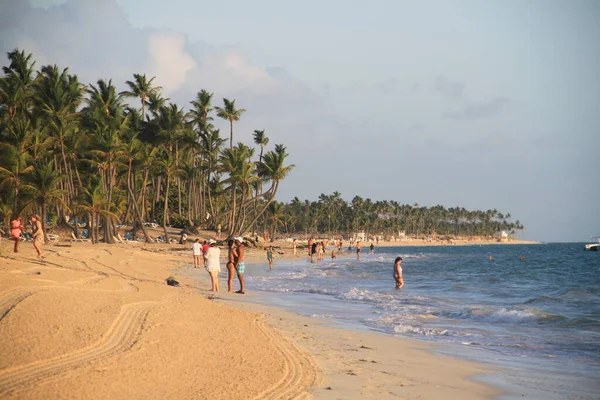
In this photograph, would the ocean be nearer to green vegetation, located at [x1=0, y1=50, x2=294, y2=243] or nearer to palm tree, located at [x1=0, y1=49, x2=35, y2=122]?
green vegetation, located at [x1=0, y1=50, x2=294, y2=243]

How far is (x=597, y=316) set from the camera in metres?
15.9

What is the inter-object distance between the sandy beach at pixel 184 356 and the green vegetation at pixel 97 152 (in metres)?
26.5

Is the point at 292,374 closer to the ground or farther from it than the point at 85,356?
closer to the ground

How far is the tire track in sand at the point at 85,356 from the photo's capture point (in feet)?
16.7

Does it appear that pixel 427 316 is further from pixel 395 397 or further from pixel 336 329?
pixel 395 397

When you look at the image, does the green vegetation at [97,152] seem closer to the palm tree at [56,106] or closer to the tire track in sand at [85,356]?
the palm tree at [56,106]

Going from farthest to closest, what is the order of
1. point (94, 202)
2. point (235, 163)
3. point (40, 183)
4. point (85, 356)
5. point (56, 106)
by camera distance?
point (235, 163) → point (56, 106) → point (94, 202) → point (40, 183) → point (85, 356)

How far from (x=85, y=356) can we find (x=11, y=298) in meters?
3.26

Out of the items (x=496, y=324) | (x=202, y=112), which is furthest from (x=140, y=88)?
(x=496, y=324)

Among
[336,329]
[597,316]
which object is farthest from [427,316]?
[597,316]

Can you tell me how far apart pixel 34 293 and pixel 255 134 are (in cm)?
5759

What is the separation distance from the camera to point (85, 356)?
6.08 meters

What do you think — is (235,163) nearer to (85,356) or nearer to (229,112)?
(229,112)

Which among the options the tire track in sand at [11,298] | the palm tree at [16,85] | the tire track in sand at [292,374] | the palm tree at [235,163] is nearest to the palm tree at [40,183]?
the palm tree at [16,85]
